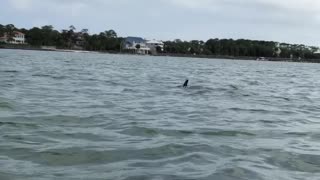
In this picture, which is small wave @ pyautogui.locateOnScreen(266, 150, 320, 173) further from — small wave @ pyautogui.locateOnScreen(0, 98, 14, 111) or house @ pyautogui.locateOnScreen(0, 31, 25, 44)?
house @ pyautogui.locateOnScreen(0, 31, 25, 44)

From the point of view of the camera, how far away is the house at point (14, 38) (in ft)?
631

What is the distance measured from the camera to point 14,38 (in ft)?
640

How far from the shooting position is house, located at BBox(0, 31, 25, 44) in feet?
631

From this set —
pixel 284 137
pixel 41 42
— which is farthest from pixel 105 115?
pixel 41 42

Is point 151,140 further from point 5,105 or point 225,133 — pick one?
point 5,105

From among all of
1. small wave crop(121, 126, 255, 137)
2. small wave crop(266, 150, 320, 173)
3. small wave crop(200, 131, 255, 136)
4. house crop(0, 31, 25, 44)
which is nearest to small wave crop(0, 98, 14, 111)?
small wave crop(121, 126, 255, 137)

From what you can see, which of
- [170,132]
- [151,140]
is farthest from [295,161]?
[170,132]

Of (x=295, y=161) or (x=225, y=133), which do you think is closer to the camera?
(x=295, y=161)

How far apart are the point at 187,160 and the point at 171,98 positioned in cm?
993

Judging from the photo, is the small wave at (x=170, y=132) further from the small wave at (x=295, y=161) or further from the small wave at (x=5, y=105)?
the small wave at (x=5, y=105)

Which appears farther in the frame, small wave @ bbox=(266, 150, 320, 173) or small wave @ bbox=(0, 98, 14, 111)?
small wave @ bbox=(0, 98, 14, 111)

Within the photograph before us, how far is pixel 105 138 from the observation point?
9.40m

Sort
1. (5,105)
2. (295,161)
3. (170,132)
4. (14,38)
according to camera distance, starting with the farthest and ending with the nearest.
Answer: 1. (14,38)
2. (5,105)
3. (170,132)
4. (295,161)

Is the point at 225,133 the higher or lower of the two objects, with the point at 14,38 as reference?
higher
